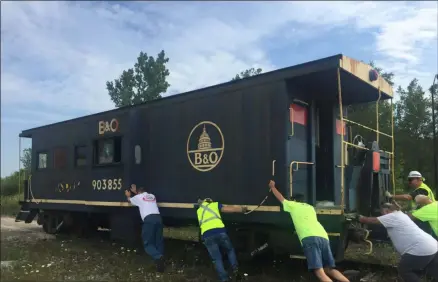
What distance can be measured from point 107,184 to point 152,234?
2.19m

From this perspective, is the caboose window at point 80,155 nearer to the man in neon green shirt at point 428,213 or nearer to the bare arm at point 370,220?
the bare arm at point 370,220

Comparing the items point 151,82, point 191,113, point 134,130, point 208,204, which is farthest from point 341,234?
point 151,82

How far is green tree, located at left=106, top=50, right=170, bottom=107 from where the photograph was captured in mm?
27703

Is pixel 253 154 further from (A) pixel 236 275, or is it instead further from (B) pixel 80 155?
(B) pixel 80 155

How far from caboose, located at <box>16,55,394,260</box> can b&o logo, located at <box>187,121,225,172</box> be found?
19mm

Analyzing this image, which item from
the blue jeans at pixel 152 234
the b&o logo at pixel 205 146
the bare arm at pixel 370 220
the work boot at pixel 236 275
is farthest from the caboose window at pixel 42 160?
the bare arm at pixel 370 220

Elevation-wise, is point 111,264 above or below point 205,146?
below

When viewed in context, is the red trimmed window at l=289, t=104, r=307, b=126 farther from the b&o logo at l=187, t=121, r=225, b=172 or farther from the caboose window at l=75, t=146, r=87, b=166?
the caboose window at l=75, t=146, r=87, b=166

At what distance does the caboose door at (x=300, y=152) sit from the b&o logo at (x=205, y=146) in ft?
4.34

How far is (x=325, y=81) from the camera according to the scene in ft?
23.8

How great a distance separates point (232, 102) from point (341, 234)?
9.59 ft

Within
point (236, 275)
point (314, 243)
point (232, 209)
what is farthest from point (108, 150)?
point (314, 243)

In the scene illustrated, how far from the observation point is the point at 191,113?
326 inches

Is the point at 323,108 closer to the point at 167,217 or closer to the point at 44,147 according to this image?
the point at 167,217
